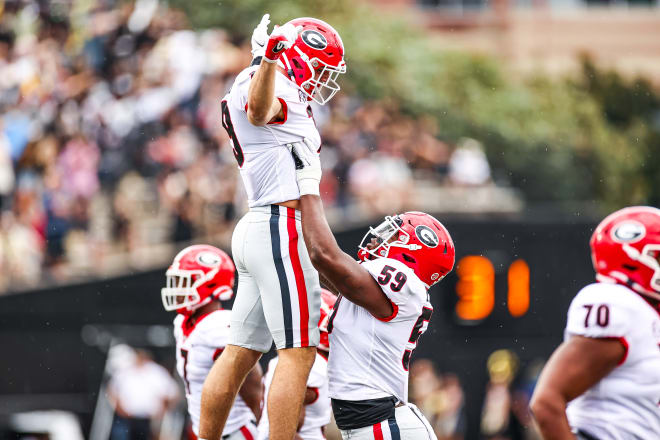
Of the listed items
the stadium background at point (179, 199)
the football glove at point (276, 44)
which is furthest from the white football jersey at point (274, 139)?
the stadium background at point (179, 199)

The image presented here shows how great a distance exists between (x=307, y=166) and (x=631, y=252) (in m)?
1.66

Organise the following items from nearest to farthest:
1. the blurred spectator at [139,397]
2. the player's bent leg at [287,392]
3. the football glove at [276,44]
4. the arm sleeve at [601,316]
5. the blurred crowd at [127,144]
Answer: the arm sleeve at [601,316]
the football glove at [276,44]
the player's bent leg at [287,392]
the blurred spectator at [139,397]
the blurred crowd at [127,144]

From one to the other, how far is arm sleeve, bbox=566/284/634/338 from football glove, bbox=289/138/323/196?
57.4 inches

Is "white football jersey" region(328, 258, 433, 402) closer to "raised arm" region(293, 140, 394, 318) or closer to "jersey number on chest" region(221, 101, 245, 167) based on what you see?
"raised arm" region(293, 140, 394, 318)

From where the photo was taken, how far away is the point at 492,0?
132ft

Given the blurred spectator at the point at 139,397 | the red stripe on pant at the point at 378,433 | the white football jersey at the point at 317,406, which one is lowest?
the blurred spectator at the point at 139,397

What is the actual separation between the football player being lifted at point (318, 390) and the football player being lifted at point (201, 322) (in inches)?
9.5

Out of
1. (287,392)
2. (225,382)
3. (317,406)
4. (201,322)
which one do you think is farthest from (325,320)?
(287,392)

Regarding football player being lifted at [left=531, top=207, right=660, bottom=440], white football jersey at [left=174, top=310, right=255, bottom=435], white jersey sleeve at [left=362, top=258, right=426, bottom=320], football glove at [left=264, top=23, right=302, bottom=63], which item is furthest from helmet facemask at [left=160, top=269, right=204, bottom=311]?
football player being lifted at [left=531, top=207, right=660, bottom=440]

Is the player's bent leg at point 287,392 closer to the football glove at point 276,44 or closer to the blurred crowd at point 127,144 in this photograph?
the football glove at point 276,44

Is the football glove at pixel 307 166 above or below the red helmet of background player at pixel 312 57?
below

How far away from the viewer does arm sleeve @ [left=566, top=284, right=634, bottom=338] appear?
14.7ft

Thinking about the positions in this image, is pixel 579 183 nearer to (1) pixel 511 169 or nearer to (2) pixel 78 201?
(1) pixel 511 169

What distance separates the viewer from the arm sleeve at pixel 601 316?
176 inches
